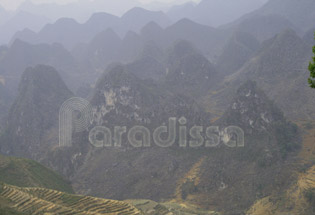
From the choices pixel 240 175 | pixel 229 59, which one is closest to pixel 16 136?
pixel 240 175

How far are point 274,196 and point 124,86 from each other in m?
43.0

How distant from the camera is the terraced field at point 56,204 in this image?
20.9 meters

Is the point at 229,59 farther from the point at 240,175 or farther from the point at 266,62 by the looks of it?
the point at 240,175

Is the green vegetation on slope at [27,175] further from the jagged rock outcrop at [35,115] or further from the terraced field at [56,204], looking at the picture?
the jagged rock outcrop at [35,115]

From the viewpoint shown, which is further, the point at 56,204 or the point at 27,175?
the point at 27,175

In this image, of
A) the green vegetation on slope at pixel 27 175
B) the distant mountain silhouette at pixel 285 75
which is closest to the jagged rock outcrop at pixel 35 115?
the green vegetation on slope at pixel 27 175

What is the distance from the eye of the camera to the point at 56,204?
22031 mm

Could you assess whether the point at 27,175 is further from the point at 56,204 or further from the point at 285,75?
the point at 285,75

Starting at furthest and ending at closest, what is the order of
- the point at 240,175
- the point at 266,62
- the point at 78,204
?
the point at 266,62, the point at 240,175, the point at 78,204

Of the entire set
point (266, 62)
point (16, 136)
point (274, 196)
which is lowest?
point (274, 196)

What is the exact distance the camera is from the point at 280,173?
40.2m

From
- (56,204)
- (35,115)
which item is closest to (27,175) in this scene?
(56,204)

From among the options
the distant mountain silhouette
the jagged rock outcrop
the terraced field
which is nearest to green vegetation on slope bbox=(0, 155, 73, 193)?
the terraced field

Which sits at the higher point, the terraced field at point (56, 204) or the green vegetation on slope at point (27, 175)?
the green vegetation on slope at point (27, 175)
